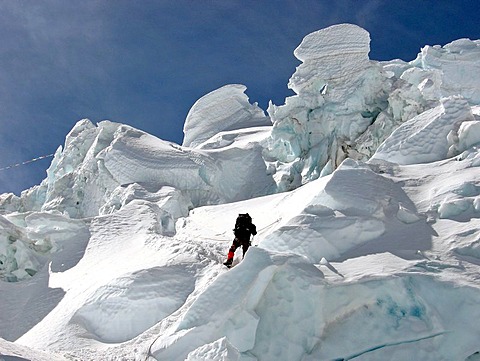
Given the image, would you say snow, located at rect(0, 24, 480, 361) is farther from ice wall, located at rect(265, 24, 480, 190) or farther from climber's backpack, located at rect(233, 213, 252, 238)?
climber's backpack, located at rect(233, 213, 252, 238)

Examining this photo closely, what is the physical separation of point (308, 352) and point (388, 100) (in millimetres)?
15081

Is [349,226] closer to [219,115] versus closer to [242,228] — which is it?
[242,228]

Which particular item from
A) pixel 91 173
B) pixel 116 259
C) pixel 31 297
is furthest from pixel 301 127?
pixel 31 297

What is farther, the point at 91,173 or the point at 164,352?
the point at 91,173

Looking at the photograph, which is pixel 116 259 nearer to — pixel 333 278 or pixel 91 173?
pixel 333 278

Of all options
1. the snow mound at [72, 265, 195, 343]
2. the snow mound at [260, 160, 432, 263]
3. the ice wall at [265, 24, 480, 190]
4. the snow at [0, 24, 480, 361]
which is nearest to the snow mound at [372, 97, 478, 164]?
the snow at [0, 24, 480, 361]

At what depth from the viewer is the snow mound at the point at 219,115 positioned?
99.2 feet

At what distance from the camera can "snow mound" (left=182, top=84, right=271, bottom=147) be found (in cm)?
3023

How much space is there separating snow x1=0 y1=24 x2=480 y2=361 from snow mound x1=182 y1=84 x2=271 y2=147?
8.48 metres

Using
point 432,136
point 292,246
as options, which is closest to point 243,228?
point 292,246

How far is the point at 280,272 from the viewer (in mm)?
7238

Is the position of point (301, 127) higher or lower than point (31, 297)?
higher

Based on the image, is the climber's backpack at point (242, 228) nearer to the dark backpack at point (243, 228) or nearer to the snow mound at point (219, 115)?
the dark backpack at point (243, 228)

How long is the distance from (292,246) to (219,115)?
22.9 meters
